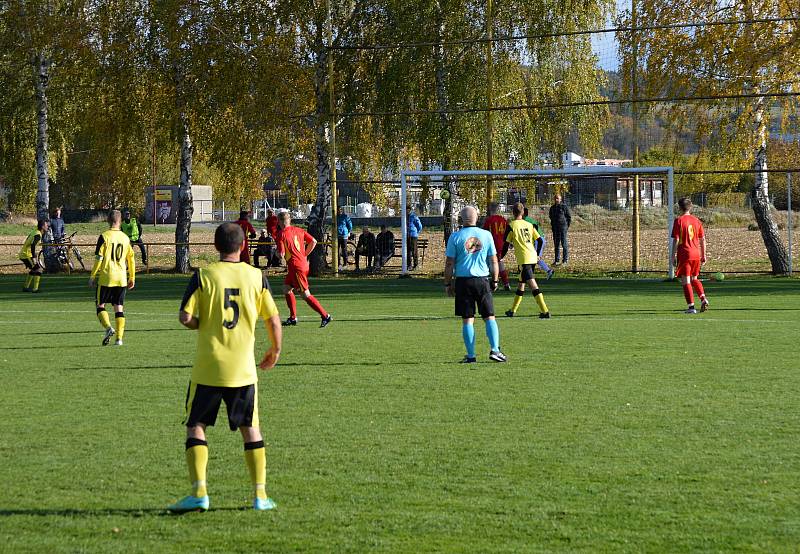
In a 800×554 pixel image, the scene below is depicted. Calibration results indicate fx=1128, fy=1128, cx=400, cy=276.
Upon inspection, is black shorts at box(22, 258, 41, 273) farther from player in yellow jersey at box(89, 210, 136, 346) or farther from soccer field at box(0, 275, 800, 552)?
player in yellow jersey at box(89, 210, 136, 346)

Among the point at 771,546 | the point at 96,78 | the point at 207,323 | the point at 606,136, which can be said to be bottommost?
the point at 771,546

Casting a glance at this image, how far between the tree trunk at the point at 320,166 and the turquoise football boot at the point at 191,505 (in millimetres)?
25045

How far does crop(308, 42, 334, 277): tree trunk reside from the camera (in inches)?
1248

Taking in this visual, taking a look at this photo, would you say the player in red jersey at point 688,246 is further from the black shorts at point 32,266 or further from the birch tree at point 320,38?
the black shorts at point 32,266

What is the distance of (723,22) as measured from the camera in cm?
2816

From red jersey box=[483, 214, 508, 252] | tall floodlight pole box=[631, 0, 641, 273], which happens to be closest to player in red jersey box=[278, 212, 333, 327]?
red jersey box=[483, 214, 508, 252]

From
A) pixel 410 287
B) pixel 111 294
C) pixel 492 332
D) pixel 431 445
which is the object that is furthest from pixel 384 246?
pixel 431 445

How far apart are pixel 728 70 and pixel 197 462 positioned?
2492 cm

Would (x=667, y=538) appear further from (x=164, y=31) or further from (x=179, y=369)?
(x=164, y=31)

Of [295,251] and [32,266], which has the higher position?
[295,251]

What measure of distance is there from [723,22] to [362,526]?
24616 mm

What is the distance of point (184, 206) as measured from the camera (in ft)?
117

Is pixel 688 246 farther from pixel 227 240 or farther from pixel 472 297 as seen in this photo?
pixel 227 240

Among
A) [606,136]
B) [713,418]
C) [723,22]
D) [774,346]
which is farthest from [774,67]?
[713,418]
